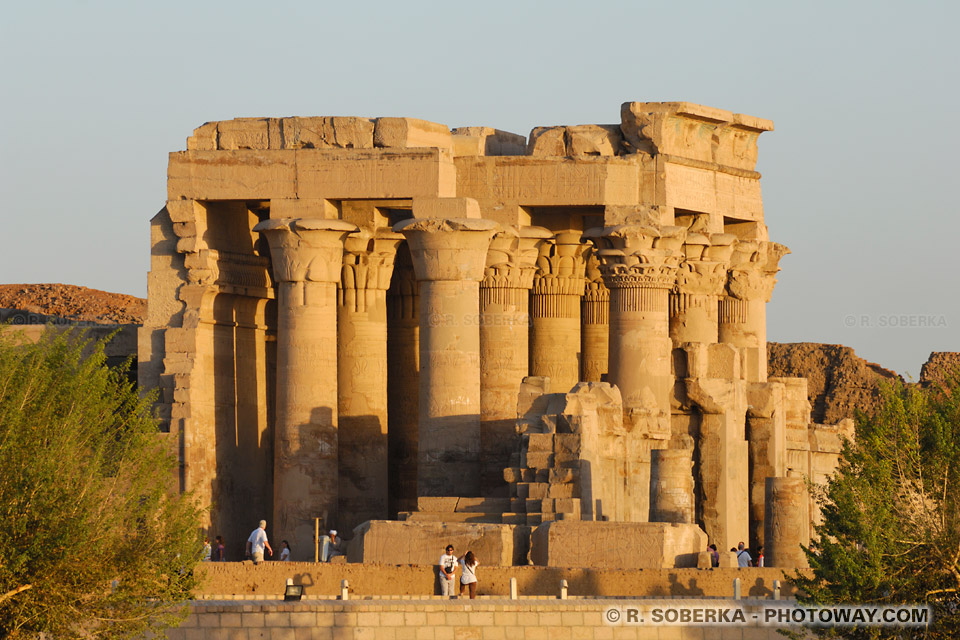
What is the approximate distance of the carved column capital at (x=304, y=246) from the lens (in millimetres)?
45594

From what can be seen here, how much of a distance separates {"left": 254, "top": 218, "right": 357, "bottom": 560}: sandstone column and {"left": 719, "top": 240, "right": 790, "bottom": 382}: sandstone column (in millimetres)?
10880

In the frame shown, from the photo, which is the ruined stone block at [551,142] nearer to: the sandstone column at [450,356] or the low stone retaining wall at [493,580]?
the sandstone column at [450,356]

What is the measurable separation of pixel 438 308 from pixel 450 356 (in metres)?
1.02

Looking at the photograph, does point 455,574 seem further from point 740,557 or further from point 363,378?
point 363,378

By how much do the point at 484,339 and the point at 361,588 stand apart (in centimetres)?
1411

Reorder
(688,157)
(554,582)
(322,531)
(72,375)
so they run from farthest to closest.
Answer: (688,157)
(322,531)
(554,582)
(72,375)

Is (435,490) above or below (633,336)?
below

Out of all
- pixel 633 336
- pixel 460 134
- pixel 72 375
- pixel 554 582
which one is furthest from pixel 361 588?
pixel 460 134

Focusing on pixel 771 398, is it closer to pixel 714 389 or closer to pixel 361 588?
pixel 714 389

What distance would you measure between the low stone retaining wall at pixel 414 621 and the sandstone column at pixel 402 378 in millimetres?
20242

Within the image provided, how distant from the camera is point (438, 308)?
4544 cm

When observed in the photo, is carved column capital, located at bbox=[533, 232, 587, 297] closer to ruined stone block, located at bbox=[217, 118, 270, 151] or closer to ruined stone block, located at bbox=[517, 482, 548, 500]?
ruined stone block, located at bbox=[217, 118, 270, 151]

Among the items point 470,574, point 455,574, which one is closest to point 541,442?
point 455,574

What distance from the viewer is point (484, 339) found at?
4834cm
